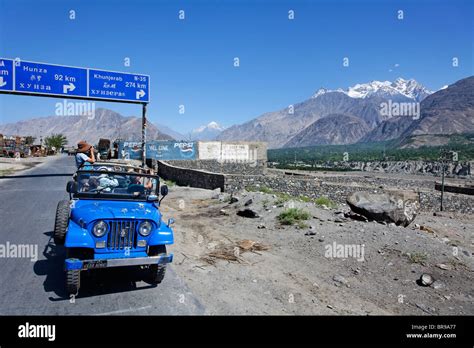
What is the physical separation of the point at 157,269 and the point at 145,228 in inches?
30.7

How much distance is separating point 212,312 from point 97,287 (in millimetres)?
2061

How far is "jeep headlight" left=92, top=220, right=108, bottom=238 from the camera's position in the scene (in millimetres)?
5371

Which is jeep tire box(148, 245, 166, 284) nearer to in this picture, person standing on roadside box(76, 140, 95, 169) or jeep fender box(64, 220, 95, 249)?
jeep fender box(64, 220, 95, 249)

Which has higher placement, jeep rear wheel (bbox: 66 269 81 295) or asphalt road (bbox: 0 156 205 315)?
jeep rear wheel (bbox: 66 269 81 295)

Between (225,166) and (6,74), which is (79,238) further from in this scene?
(225,166)

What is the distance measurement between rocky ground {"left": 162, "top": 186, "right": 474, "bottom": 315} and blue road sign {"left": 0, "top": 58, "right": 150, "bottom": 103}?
581 inches

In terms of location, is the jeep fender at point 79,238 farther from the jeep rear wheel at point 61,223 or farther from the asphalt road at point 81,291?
the asphalt road at point 81,291

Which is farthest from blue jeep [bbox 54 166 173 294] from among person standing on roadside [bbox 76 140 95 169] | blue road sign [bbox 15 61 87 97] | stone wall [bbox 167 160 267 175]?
stone wall [bbox 167 160 267 175]

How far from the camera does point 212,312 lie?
5.33 meters

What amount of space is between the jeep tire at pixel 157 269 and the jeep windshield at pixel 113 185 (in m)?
1.16

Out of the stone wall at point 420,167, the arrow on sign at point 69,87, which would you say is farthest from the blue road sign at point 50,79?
the stone wall at point 420,167

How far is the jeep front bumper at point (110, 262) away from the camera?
5.05 m
